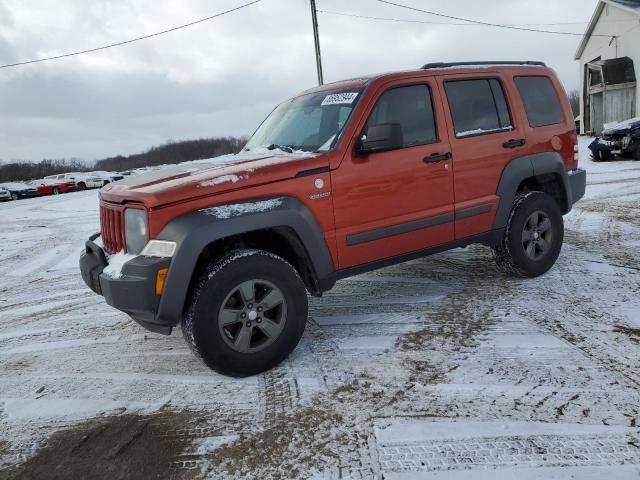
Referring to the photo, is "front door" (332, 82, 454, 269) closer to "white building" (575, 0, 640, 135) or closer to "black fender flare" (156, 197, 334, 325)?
"black fender flare" (156, 197, 334, 325)

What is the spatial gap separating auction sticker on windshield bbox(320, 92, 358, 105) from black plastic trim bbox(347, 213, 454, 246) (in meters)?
1.04

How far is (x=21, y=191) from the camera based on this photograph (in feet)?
105

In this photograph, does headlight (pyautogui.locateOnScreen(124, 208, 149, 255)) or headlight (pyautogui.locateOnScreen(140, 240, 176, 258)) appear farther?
headlight (pyautogui.locateOnScreen(124, 208, 149, 255))

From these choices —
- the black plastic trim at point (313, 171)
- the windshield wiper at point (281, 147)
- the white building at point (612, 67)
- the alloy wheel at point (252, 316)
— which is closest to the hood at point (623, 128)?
the white building at point (612, 67)

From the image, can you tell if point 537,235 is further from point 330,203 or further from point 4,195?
point 4,195

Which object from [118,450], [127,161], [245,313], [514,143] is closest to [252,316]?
[245,313]

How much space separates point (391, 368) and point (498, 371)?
675mm

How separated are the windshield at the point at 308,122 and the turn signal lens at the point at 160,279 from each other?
4.82ft

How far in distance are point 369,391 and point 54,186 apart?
3697 cm

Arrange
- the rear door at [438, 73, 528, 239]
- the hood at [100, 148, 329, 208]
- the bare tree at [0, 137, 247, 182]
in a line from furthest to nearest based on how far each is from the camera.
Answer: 1. the bare tree at [0, 137, 247, 182]
2. the rear door at [438, 73, 528, 239]
3. the hood at [100, 148, 329, 208]

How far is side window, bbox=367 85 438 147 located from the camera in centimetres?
396

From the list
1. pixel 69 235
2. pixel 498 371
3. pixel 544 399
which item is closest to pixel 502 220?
pixel 498 371

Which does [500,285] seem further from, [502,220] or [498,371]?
[498,371]

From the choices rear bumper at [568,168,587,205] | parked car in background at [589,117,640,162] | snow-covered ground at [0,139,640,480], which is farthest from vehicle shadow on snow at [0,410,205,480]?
parked car in background at [589,117,640,162]
